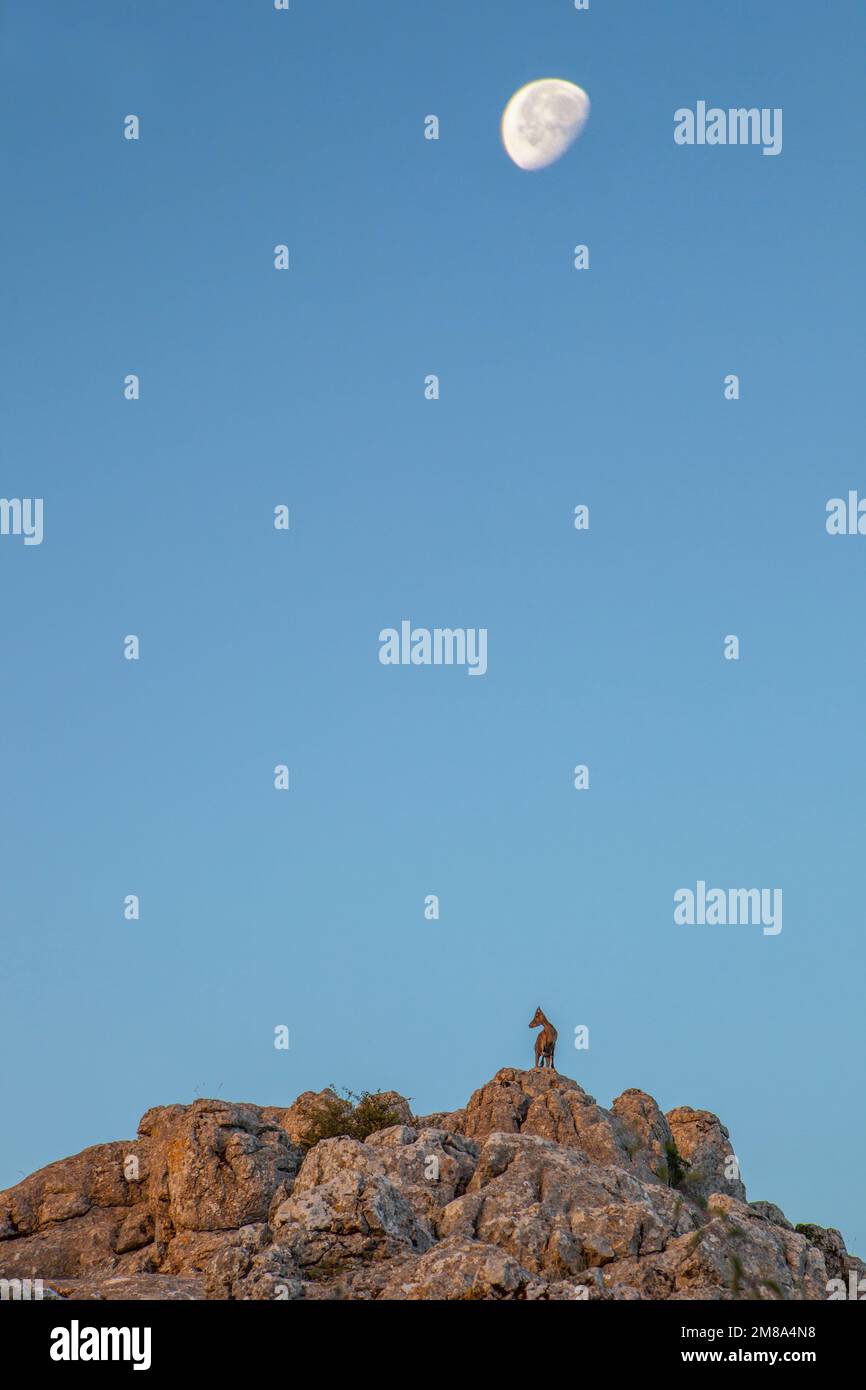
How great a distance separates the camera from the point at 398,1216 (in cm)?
4412

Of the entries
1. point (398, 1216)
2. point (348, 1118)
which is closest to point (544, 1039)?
point (348, 1118)

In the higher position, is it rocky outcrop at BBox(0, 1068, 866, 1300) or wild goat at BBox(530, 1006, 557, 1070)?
wild goat at BBox(530, 1006, 557, 1070)

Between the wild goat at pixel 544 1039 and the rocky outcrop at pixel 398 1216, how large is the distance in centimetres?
306

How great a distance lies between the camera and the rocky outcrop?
128ft

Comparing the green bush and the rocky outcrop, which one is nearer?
the rocky outcrop

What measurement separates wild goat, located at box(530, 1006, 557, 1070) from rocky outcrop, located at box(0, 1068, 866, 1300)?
10.0 feet

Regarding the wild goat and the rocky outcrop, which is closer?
the rocky outcrop

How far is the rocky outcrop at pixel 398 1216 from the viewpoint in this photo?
128ft

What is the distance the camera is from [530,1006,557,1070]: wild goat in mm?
75688

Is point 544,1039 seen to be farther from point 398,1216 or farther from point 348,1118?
point 398,1216

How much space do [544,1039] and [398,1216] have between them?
3258 cm
